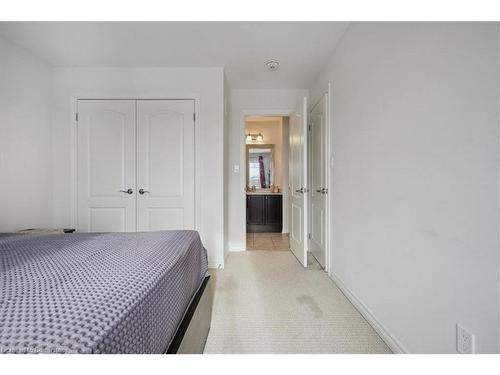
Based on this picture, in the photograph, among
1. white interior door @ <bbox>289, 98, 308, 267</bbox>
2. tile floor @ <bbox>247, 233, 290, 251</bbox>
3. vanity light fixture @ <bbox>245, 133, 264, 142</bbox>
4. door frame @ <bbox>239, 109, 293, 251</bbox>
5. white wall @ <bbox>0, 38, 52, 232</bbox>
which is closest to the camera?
white wall @ <bbox>0, 38, 52, 232</bbox>

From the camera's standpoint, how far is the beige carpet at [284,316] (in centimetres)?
139

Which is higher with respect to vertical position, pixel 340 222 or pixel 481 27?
pixel 481 27

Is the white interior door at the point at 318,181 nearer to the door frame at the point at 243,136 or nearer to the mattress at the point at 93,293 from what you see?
the door frame at the point at 243,136

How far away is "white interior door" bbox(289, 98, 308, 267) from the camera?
105 inches

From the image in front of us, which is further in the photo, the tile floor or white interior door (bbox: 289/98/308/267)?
the tile floor

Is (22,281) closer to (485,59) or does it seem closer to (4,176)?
(485,59)

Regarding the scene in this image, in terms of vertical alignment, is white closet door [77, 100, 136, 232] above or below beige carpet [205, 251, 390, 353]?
above

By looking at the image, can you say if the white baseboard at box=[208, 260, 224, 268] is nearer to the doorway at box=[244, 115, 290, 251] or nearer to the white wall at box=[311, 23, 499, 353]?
the doorway at box=[244, 115, 290, 251]

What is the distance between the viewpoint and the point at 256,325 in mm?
1586

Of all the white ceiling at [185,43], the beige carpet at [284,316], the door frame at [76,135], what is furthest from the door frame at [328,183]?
the door frame at [76,135]

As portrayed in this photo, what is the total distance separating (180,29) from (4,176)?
215cm

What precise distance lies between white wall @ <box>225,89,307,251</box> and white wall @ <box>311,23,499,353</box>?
1.55m

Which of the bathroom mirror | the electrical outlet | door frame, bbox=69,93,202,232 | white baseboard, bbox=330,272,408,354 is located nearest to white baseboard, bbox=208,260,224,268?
door frame, bbox=69,93,202,232
